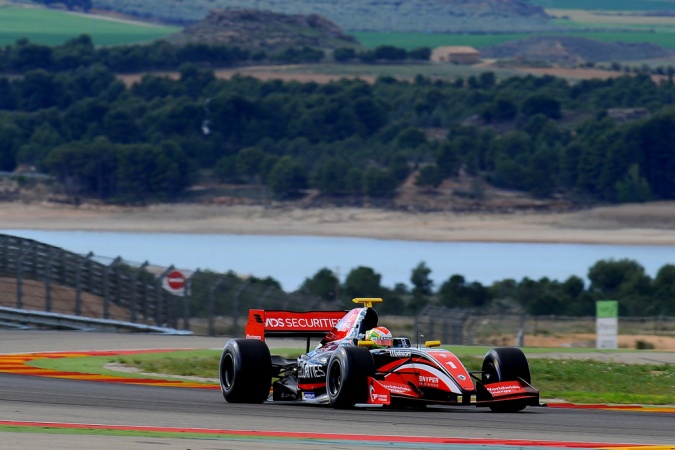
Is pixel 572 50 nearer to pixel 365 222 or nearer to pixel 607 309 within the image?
pixel 365 222

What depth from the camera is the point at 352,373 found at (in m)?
14.6

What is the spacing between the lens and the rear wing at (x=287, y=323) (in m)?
16.8

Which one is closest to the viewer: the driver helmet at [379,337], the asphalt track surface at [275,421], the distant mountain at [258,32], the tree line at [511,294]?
the asphalt track surface at [275,421]

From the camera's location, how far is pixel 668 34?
19150 cm

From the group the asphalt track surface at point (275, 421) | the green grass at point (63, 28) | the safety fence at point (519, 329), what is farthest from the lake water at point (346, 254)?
the green grass at point (63, 28)

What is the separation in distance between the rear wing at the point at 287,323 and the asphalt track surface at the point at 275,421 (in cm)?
101

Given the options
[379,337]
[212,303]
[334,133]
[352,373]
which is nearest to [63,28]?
[334,133]

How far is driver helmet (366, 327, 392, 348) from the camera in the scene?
50.6 ft

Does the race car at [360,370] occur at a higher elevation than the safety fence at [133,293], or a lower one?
higher

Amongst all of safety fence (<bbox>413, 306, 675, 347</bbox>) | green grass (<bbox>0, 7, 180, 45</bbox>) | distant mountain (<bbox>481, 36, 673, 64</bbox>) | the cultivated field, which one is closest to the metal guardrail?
safety fence (<bbox>413, 306, 675, 347</bbox>)

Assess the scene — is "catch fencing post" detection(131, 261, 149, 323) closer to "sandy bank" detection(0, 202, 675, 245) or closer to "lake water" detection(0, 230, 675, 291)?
"lake water" detection(0, 230, 675, 291)

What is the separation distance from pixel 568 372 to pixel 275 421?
8.40m

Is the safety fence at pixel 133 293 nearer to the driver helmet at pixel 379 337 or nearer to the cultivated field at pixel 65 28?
the driver helmet at pixel 379 337

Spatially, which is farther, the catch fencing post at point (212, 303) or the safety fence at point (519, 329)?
the safety fence at point (519, 329)
